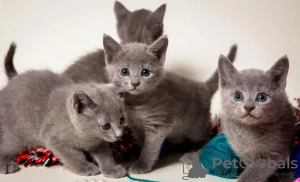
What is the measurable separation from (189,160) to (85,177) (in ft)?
1.87

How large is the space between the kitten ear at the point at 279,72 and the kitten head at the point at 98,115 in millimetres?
699

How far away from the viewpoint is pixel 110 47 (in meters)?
1.78

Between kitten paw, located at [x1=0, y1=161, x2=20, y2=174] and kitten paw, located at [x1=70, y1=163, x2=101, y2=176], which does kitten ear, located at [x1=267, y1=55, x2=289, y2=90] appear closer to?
kitten paw, located at [x1=70, y1=163, x2=101, y2=176]

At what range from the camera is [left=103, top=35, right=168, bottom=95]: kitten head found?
1700mm

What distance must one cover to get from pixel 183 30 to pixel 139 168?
1.15m

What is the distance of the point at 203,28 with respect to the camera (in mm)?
2453

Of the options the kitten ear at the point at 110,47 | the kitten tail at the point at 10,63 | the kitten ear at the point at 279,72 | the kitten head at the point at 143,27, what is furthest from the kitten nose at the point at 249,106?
the kitten tail at the point at 10,63

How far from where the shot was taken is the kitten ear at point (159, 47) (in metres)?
1.76

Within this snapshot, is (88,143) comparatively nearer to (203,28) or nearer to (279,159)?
(279,159)

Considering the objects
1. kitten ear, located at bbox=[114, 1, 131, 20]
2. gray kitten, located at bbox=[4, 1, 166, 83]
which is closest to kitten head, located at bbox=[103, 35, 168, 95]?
gray kitten, located at bbox=[4, 1, 166, 83]

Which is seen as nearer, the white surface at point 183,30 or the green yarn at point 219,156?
the green yarn at point 219,156

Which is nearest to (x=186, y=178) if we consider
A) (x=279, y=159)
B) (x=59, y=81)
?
(x=279, y=159)

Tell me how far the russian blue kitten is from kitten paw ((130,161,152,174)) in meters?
0.48

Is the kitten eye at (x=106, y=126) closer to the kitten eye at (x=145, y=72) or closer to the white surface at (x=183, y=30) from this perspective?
the kitten eye at (x=145, y=72)
